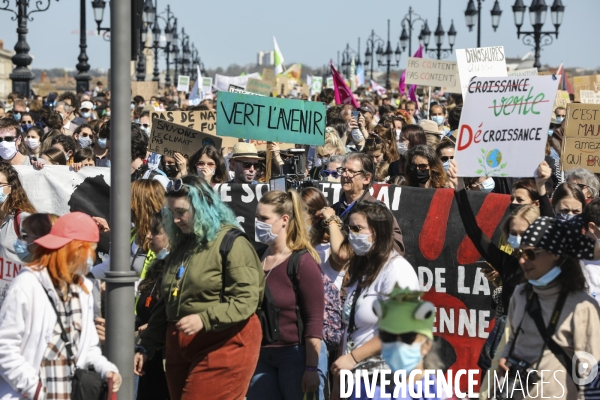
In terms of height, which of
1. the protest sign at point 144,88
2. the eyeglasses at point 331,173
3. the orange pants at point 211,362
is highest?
the protest sign at point 144,88

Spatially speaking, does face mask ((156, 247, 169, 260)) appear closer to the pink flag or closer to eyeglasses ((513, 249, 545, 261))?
eyeglasses ((513, 249, 545, 261))

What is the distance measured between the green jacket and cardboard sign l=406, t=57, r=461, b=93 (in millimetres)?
11932

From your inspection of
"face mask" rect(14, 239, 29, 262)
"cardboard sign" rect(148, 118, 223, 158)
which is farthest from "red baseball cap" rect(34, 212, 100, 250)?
"cardboard sign" rect(148, 118, 223, 158)

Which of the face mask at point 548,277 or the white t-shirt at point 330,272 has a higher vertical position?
the face mask at point 548,277

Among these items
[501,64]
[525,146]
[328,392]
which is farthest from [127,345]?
[501,64]

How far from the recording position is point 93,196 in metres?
7.75

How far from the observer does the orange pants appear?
4.86m

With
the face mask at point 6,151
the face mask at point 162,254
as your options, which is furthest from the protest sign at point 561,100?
the face mask at point 162,254

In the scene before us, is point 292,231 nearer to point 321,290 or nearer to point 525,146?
point 321,290

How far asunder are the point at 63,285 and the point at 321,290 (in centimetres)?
175

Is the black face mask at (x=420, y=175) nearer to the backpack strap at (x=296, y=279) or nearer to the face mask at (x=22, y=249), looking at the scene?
the backpack strap at (x=296, y=279)

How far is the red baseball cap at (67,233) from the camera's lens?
4102 mm

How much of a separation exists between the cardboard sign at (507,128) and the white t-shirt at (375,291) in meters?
1.52

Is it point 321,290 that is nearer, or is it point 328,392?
point 321,290
